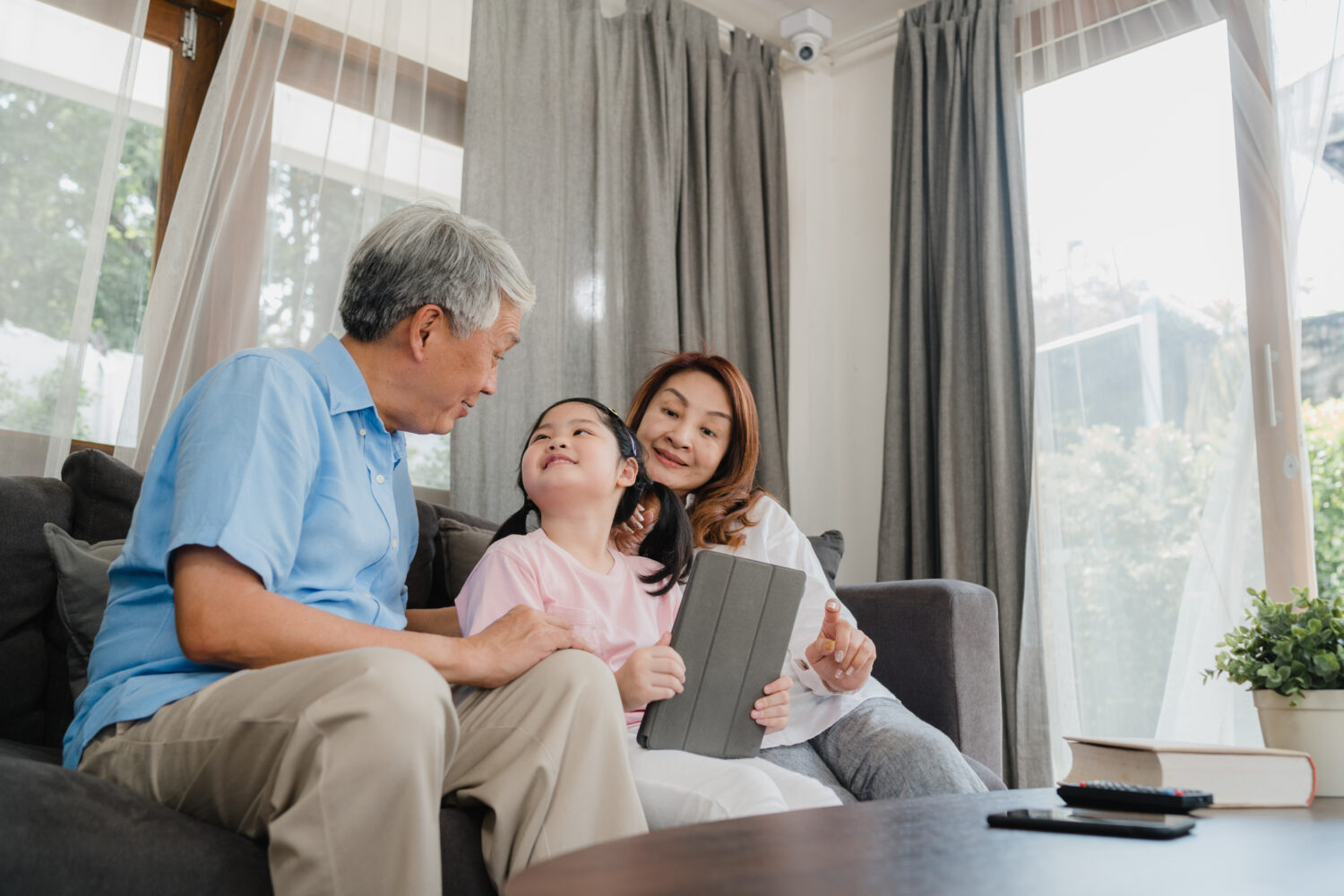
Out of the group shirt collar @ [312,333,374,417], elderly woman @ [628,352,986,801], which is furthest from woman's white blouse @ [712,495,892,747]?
shirt collar @ [312,333,374,417]

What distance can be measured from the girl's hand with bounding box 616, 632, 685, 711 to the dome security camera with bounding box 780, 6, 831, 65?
9.38ft

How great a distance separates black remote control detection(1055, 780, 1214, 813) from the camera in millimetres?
976

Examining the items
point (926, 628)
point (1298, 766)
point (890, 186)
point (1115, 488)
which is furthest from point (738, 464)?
point (890, 186)

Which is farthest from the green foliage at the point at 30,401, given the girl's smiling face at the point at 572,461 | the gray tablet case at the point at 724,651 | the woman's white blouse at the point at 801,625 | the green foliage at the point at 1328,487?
the green foliage at the point at 1328,487

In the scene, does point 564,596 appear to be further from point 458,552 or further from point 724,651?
point 458,552

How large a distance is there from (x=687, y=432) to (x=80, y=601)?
42.2 inches

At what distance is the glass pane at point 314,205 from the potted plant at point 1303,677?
194 centimetres

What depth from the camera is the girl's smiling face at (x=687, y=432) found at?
2059mm

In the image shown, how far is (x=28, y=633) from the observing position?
1482 millimetres

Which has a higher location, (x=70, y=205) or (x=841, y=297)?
(x=841, y=297)

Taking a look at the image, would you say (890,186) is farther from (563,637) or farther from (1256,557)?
(563,637)

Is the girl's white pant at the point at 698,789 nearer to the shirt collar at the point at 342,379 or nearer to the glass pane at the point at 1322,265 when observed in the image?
the shirt collar at the point at 342,379

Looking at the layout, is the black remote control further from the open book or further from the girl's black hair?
the girl's black hair

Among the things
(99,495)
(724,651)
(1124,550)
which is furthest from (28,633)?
(1124,550)
